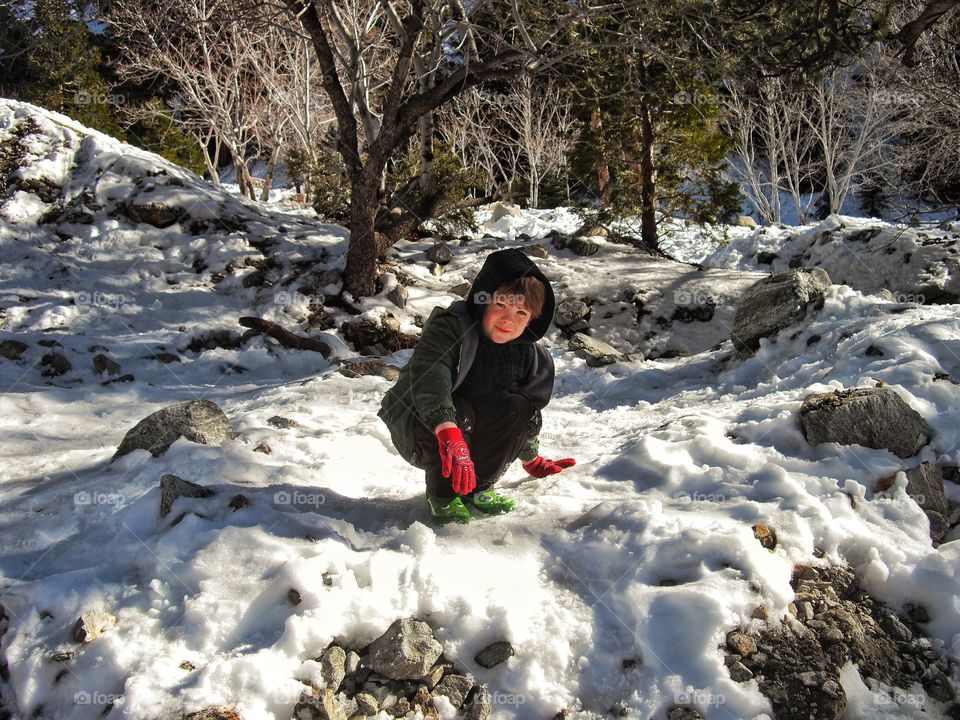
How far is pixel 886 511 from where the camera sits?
8.52ft

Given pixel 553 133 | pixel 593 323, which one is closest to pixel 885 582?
pixel 593 323

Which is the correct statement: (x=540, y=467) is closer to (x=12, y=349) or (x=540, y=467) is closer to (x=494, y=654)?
(x=494, y=654)

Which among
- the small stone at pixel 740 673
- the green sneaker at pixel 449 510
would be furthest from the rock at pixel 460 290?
the small stone at pixel 740 673

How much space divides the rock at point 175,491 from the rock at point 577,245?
867 centimetres

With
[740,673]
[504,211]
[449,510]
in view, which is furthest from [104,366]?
[504,211]

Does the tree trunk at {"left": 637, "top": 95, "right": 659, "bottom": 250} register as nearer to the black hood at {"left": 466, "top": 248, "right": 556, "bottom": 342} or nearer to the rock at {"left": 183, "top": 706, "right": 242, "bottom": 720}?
the black hood at {"left": 466, "top": 248, "right": 556, "bottom": 342}

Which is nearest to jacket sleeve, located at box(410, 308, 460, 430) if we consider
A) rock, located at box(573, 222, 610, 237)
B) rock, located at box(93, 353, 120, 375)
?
rock, located at box(93, 353, 120, 375)

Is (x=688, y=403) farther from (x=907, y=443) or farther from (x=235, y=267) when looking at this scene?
(x=235, y=267)

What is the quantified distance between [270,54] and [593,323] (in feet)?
42.5

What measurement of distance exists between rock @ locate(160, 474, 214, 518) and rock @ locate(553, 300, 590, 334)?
233 inches

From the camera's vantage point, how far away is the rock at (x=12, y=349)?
580 centimetres

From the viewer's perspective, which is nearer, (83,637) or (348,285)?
(83,637)

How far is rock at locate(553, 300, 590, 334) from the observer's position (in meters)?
8.15

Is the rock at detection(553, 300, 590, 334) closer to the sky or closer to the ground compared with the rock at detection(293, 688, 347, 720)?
closer to the sky
